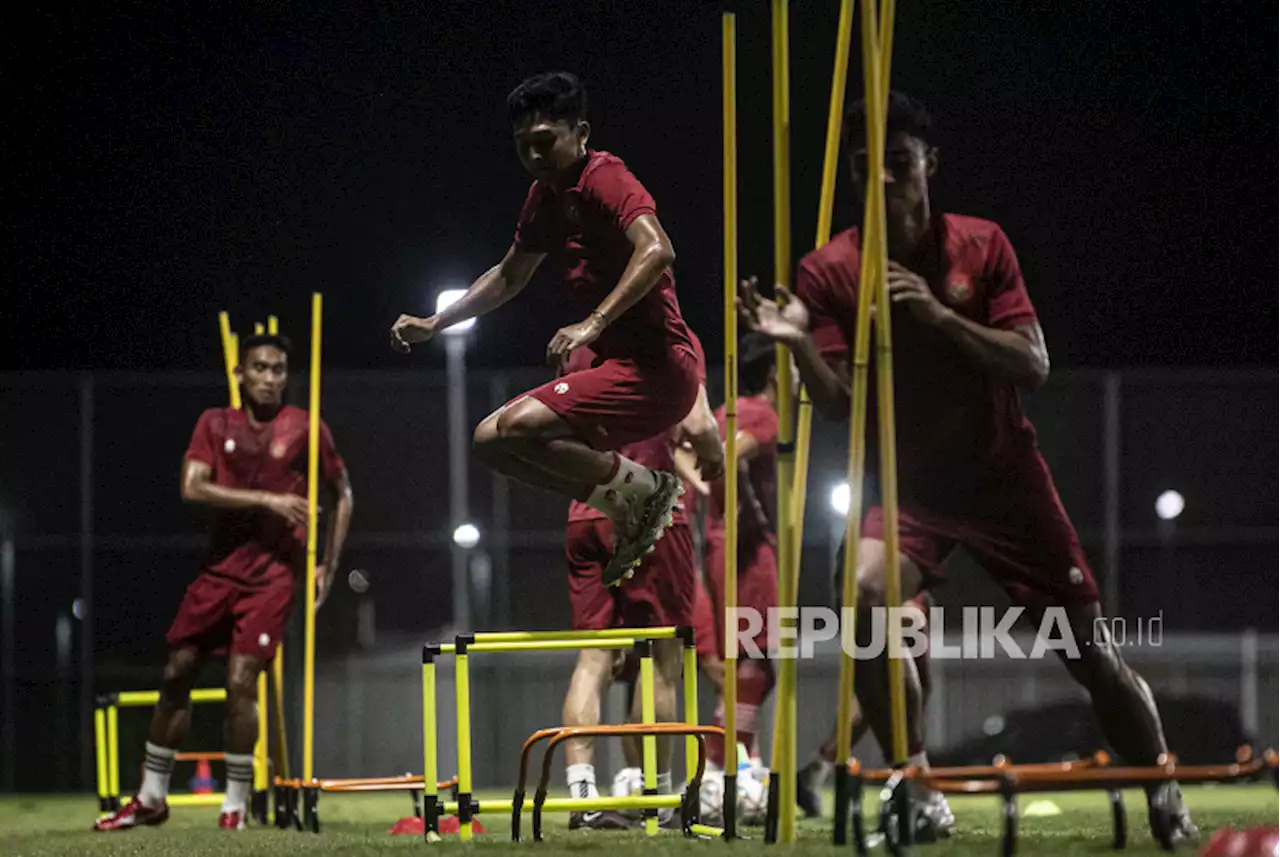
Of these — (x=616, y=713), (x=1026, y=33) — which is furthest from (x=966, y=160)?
(x=616, y=713)

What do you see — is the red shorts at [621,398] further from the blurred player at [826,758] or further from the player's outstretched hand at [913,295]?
the blurred player at [826,758]

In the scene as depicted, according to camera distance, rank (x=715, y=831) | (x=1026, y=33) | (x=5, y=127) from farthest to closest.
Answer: (x=5, y=127) → (x=1026, y=33) → (x=715, y=831)

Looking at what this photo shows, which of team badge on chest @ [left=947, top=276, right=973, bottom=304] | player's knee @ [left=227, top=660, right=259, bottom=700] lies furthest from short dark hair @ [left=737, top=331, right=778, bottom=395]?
team badge on chest @ [left=947, top=276, right=973, bottom=304]

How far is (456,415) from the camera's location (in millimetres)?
13414

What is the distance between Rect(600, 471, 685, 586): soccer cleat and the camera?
6.02 meters

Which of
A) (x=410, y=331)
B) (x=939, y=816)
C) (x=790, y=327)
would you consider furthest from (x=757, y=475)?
(x=790, y=327)

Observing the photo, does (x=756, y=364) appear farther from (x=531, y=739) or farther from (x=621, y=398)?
(x=531, y=739)

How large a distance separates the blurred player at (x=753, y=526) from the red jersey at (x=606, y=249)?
261cm

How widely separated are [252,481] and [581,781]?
9.70ft

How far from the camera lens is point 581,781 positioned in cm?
705

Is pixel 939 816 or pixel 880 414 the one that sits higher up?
pixel 880 414

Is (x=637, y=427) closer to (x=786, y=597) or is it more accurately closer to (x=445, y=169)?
(x=786, y=597)

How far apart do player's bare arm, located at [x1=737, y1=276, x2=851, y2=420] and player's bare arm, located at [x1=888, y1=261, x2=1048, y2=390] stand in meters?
0.30

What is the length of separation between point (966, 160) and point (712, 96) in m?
2.07
